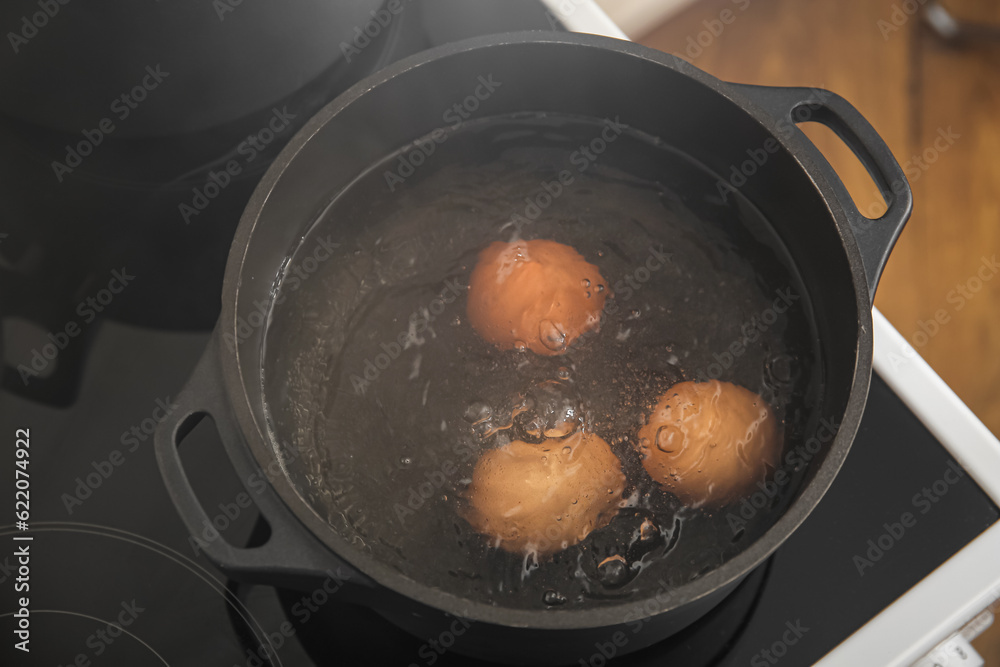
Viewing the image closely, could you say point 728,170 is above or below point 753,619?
above

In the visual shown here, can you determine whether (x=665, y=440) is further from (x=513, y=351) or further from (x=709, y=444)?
(x=513, y=351)

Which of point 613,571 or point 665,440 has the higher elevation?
point 665,440

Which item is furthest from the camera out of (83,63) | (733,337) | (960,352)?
(960,352)

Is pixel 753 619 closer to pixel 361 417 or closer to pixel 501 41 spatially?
pixel 361 417

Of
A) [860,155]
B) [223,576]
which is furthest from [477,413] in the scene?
[860,155]

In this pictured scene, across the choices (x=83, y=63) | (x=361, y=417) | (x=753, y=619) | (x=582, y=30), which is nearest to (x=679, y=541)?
(x=753, y=619)

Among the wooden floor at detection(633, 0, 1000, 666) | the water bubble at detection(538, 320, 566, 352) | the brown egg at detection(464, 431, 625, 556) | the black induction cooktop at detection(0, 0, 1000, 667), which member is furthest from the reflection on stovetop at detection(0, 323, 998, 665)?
the wooden floor at detection(633, 0, 1000, 666)

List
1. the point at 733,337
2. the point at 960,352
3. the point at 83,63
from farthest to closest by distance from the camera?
the point at 960,352
the point at 733,337
the point at 83,63
